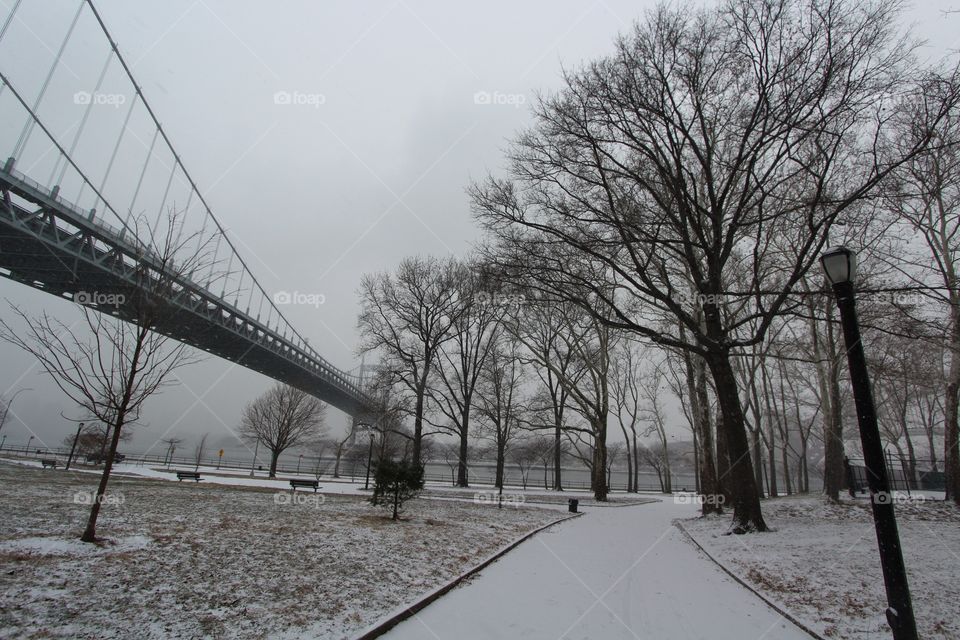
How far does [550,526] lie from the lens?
1221 cm

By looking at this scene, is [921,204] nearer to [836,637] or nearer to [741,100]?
[741,100]

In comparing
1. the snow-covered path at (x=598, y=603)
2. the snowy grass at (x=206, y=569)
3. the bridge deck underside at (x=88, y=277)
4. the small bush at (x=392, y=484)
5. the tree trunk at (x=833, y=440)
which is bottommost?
the snow-covered path at (x=598, y=603)

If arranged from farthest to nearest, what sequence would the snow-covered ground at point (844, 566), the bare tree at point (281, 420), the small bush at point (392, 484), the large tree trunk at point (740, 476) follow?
the bare tree at point (281, 420) < the small bush at point (392, 484) < the large tree trunk at point (740, 476) < the snow-covered ground at point (844, 566)

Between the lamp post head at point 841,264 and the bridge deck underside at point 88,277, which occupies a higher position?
the bridge deck underside at point 88,277

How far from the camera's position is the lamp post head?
4.45m

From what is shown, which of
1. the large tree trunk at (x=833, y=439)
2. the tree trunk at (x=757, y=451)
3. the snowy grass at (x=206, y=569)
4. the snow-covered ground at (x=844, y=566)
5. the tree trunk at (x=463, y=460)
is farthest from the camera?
the tree trunk at (x=463, y=460)

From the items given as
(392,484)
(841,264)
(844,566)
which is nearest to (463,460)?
(392,484)

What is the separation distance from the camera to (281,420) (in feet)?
121

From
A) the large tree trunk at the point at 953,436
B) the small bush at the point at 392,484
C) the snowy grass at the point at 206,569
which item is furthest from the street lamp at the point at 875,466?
the large tree trunk at the point at 953,436

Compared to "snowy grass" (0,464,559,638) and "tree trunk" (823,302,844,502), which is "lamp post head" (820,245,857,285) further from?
"tree trunk" (823,302,844,502)

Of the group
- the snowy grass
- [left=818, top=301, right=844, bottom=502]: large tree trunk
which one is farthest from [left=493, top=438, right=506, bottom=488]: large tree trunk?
the snowy grass

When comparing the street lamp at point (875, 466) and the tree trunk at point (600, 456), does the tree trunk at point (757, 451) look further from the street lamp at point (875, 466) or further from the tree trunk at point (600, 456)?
the street lamp at point (875, 466)

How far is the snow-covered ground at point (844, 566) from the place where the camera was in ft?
15.1

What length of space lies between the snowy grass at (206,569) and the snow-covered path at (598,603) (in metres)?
0.56
